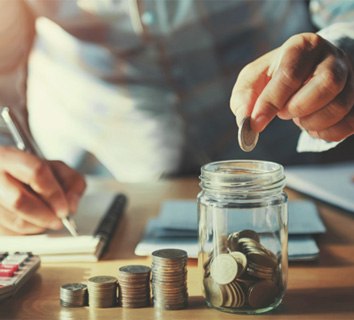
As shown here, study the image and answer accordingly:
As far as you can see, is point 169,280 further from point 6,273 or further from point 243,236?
point 6,273

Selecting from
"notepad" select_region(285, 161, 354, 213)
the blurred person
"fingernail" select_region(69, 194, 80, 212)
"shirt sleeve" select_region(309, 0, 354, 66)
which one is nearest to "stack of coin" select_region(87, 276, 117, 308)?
"fingernail" select_region(69, 194, 80, 212)

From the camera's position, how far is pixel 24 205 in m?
1.11

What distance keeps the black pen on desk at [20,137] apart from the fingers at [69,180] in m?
0.04

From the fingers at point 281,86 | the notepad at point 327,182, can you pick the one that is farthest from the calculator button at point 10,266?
the notepad at point 327,182

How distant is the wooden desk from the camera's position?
0.83 m

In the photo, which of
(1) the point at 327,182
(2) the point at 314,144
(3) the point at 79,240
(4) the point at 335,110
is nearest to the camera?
(4) the point at 335,110

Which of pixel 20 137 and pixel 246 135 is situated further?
pixel 20 137

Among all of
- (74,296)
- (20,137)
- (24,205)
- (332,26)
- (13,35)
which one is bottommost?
(74,296)

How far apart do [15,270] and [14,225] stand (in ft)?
0.65

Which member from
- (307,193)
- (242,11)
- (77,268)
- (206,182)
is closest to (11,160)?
(77,268)

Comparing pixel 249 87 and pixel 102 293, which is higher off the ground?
pixel 249 87

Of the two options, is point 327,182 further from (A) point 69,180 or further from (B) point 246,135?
(B) point 246,135

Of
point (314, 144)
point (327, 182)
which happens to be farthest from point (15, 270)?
point (327, 182)

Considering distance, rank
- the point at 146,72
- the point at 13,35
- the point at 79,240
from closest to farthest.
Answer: the point at 79,240 < the point at 13,35 < the point at 146,72
